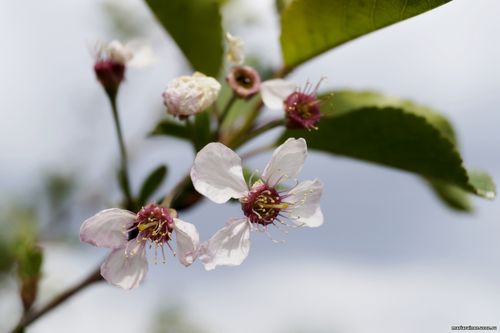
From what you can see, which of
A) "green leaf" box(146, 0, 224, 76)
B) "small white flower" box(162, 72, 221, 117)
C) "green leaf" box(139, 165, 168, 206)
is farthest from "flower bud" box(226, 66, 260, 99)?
"green leaf" box(139, 165, 168, 206)

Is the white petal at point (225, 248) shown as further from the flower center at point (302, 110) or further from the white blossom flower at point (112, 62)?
the white blossom flower at point (112, 62)

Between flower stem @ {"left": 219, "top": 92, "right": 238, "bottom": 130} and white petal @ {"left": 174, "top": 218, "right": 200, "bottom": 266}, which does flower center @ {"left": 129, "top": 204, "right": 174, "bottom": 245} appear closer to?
white petal @ {"left": 174, "top": 218, "right": 200, "bottom": 266}

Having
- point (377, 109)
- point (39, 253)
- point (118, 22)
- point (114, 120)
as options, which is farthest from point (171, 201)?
point (118, 22)

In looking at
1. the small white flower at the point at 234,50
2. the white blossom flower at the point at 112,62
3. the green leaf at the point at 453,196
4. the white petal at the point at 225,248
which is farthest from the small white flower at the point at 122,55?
the green leaf at the point at 453,196

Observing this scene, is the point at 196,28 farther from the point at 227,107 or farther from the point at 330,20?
the point at 330,20

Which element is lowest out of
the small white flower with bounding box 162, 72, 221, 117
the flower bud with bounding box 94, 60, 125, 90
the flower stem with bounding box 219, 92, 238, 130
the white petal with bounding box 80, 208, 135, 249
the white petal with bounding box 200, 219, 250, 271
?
the white petal with bounding box 200, 219, 250, 271

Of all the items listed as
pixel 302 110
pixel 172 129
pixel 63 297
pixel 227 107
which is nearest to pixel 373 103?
pixel 302 110
